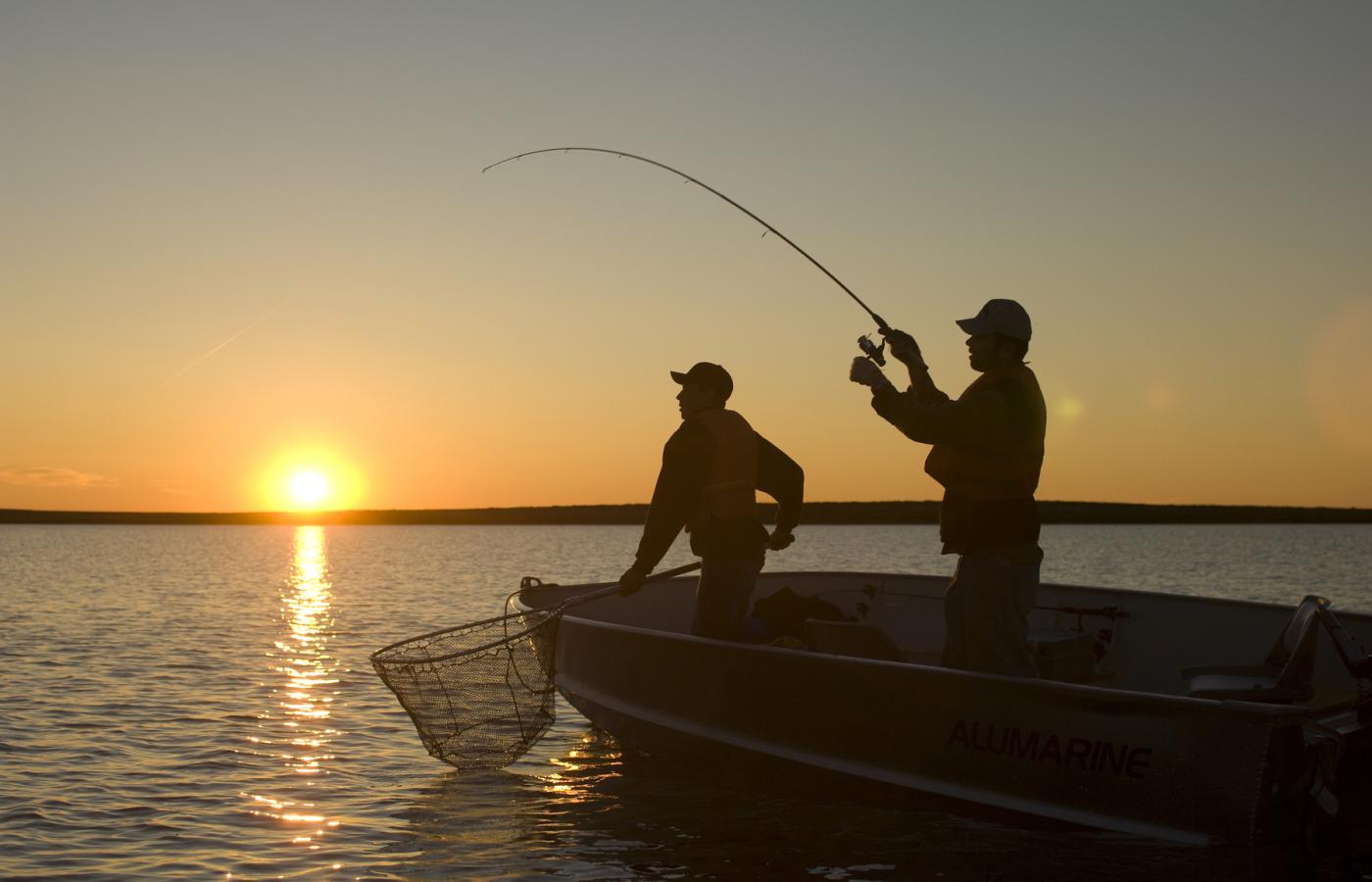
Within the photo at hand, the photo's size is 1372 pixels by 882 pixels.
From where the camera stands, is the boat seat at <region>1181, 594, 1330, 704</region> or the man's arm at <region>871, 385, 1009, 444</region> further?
the boat seat at <region>1181, 594, 1330, 704</region>

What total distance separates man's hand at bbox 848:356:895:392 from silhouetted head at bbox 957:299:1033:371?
Result: 526 mm

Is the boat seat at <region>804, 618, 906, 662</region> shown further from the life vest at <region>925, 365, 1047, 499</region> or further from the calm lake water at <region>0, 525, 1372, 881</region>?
the life vest at <region>925, 365, 1047, 499</region>

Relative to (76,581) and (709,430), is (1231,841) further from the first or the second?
(76,581)

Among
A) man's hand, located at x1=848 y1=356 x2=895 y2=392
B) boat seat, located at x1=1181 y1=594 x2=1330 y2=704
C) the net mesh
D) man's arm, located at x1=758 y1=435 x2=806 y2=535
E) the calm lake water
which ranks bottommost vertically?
the calm lake water

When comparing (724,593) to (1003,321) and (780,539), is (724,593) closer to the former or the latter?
(780,539)

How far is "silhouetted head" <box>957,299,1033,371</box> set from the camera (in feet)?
20.1

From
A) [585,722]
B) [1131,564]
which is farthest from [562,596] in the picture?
[1131,564]

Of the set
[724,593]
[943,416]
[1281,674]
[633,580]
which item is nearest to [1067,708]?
[1281,674]

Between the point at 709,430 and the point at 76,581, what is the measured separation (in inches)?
1234

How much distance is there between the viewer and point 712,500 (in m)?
7.33

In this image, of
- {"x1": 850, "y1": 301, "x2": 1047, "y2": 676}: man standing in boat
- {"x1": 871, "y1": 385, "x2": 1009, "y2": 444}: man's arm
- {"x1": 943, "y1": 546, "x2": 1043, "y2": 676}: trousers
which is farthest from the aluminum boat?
{"x1": 871, "y1": 385, "x2": 1009, "y2": 444}: man's arm

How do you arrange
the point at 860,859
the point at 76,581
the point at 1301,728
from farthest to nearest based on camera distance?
the point at 76,581, the point at 860,859, the point at 1301,728

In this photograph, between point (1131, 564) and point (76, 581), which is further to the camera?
point (1131, 564)

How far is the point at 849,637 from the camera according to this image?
7.47m
